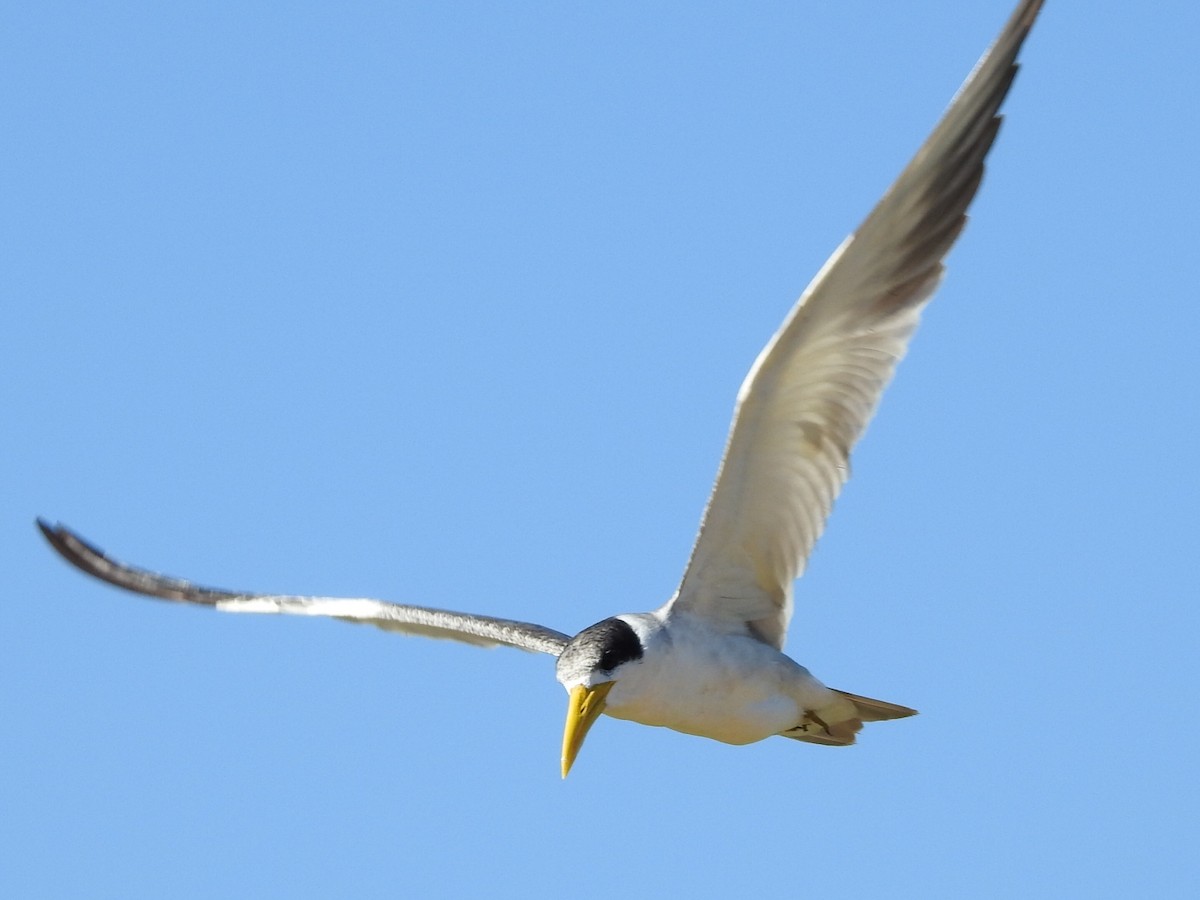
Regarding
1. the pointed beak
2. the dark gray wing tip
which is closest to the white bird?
the pointed beak

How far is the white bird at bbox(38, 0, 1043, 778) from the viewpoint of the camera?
999 cm

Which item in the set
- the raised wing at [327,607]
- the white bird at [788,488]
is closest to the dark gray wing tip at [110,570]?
the raised wing at [327,607]

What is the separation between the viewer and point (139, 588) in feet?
48.2

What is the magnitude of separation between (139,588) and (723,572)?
5435 mm

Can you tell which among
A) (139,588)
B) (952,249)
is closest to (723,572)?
(952,249)

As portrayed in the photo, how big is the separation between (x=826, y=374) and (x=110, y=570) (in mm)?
6692

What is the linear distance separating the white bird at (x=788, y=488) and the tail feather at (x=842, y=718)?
0.04 ft

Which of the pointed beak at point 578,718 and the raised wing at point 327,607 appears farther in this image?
the raised wing at point 327,607

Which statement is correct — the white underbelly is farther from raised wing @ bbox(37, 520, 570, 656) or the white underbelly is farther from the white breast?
raised wing @ bbox(37, 520, 570, 656)

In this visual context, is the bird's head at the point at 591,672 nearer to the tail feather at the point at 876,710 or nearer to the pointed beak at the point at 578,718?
the pointed beak at the point at 578,718

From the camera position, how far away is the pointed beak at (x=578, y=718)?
1043 centimetres

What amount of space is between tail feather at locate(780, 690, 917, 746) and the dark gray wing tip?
4.88 meters

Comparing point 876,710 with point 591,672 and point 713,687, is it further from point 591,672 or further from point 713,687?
point 591,672

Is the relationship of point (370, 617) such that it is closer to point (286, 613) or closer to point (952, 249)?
point (286, 613)
